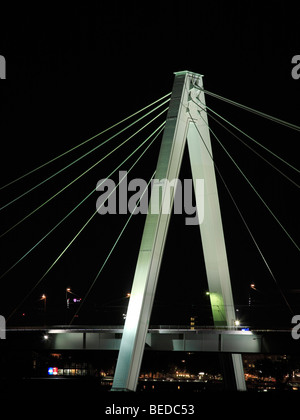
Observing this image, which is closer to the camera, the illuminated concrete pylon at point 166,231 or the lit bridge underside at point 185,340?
the illuminated concrete pylon at point 166,231

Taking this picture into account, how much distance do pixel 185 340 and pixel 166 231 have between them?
9207 mm

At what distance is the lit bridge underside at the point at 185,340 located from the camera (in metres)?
→ 35.1

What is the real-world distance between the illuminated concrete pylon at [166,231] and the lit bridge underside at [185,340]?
870mm

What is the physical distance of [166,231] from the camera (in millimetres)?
28781

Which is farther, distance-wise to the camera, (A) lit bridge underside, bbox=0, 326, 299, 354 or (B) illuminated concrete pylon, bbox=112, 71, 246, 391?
(A) lit bridge underside, bbox=0, 326, 299, 354

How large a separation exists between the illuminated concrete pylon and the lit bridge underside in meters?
0.87

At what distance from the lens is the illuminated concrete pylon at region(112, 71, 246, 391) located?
2720 centimetres

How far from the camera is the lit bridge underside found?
35.1 m

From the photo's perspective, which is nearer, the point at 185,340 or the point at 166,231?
the point at 166,231

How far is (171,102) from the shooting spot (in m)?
30.5

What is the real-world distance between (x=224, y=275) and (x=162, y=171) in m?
7.05

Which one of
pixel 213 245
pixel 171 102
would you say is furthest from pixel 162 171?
pixel 213 245

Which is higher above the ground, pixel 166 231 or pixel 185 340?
pixel 166 231
